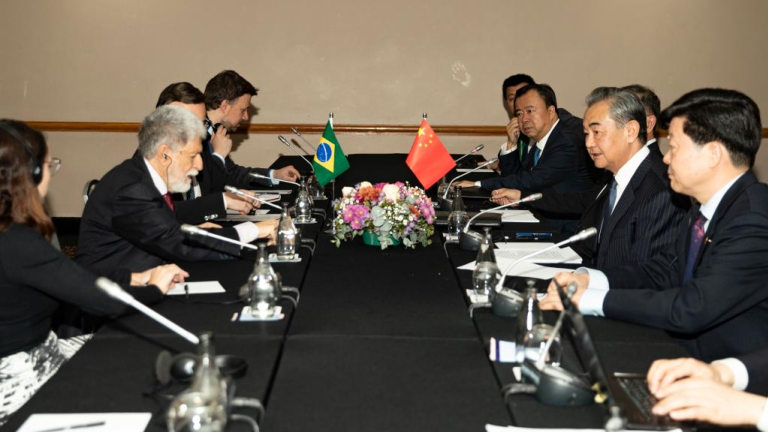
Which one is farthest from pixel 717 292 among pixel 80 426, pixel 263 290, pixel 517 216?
pixel 517 216

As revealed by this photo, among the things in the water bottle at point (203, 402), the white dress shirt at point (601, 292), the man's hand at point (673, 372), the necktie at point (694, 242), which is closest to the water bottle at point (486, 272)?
the white dress shirt at point (601, 292)

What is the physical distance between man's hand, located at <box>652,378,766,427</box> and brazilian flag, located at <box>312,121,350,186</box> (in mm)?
2663

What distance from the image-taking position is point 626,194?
10.1ft

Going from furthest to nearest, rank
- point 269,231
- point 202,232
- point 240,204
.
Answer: point 240,204
point 269,231
point 202,232

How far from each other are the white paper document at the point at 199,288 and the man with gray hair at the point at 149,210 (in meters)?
0.34

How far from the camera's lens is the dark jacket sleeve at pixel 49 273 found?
7.32ft

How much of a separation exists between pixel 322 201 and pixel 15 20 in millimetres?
4040

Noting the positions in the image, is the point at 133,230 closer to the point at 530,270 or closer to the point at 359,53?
the point at 530,270

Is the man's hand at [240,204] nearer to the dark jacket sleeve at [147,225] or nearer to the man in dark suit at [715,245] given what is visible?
the dark jacket sleeve at [147,225]

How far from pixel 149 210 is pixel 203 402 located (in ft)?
5.30

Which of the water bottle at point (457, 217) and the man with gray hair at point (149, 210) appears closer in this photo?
the man with gray hair at point (149, 210)

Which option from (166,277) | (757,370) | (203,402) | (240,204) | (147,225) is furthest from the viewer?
(240,204)

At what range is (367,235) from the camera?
3416 mm

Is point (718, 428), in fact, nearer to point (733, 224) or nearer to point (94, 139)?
point (733, 224)
